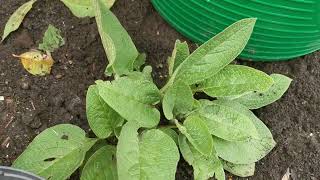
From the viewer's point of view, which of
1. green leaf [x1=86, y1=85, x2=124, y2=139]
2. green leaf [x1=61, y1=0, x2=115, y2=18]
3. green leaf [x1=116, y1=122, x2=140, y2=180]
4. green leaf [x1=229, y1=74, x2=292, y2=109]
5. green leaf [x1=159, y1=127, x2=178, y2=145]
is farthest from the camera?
green leaf [x1=61, y1=0, x2=115, y2=18]

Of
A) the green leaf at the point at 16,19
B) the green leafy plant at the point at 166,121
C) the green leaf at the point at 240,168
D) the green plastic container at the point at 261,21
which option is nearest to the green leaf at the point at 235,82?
the green leafy plant at the point at 166,121

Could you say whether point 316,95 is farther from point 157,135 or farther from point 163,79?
point 157,135

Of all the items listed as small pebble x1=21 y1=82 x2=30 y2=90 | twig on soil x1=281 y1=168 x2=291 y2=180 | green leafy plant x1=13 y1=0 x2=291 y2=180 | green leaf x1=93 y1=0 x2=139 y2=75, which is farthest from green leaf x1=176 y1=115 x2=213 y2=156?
small pebble x1=21 y1=82 x2=30 y2=90

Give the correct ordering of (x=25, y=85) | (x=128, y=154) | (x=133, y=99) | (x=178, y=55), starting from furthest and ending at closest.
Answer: (x=25, y=85)
(x=178, y=55)
(x=133, y=99)
(x=128, y=154)

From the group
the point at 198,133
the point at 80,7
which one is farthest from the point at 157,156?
the point at 80,7

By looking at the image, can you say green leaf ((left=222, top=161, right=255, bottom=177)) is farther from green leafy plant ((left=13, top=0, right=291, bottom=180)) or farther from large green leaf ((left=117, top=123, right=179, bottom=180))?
large green leaf ((left=117, top=123, right=179, bottom=180))

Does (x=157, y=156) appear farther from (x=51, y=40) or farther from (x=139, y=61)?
(x=51, y=40)
